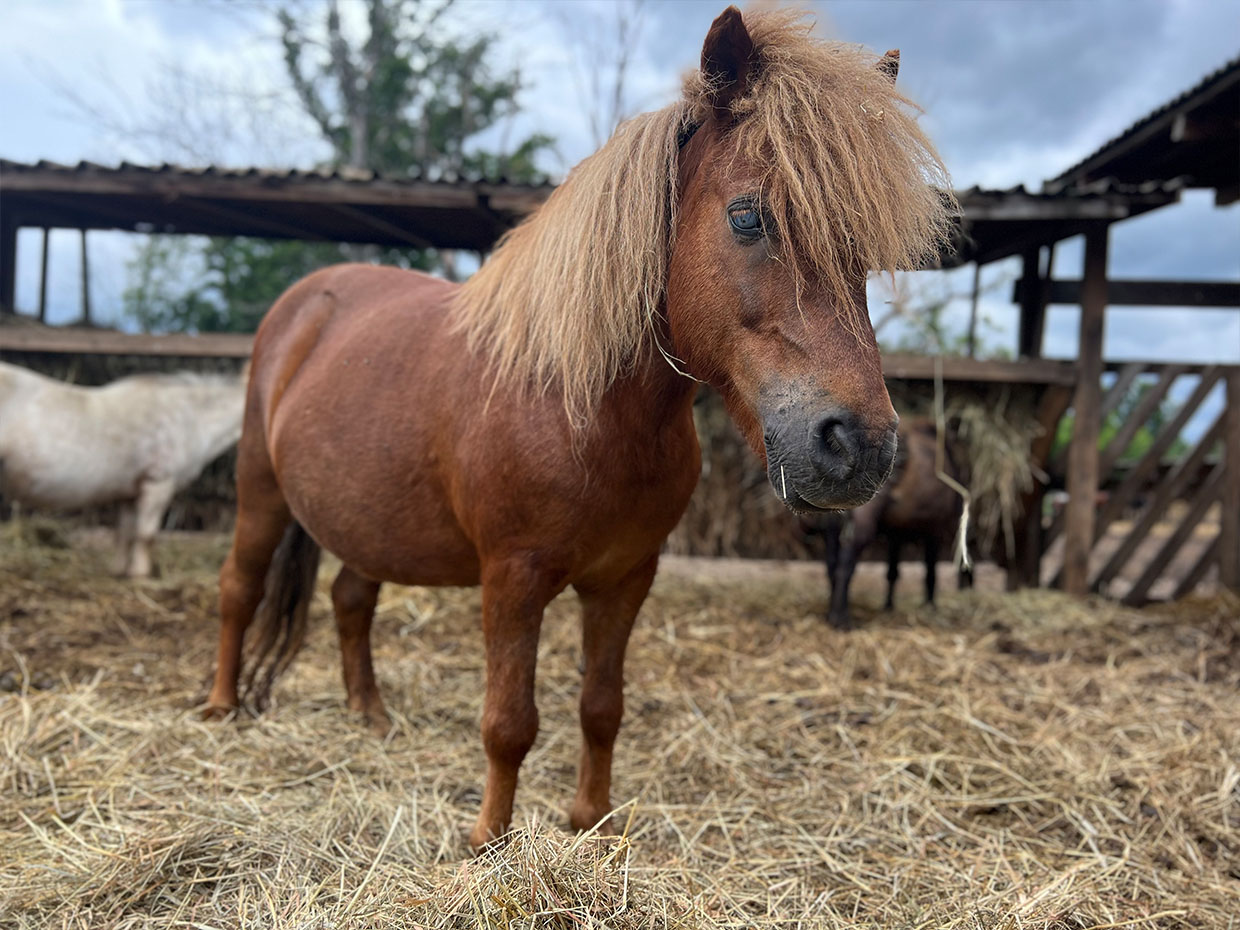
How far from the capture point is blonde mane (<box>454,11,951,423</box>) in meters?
1.46

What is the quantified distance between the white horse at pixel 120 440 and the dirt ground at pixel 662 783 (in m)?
0.80

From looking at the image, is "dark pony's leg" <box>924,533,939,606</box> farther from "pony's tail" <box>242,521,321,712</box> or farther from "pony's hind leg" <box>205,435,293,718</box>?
"pony's hind leg" <box>205,435,293,718</box>

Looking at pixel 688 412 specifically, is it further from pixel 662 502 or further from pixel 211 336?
pixel 211 336

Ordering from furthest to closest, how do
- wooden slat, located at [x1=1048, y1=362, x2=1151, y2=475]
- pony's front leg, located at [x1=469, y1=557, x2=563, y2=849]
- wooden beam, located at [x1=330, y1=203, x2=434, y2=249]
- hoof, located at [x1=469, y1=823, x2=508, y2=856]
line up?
wooden beam, located at [x1=330, y1=203, x2=434, y2=249], wooden slat, located at [x1=1048, y1=362, x2=1151, y2=475], hoof, located at [x1=469, y1=823, x2=508, y2=856], pony's front leg, located at [x1=469, y1=557, x2=563, y2=849]

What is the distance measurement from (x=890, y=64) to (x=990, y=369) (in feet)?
14.5

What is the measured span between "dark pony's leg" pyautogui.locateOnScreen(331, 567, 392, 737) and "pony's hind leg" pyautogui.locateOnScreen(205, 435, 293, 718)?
0.32m

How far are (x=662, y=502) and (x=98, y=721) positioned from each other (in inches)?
93.0

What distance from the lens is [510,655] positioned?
201 centimetres

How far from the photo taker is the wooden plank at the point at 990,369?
5535 millimetres

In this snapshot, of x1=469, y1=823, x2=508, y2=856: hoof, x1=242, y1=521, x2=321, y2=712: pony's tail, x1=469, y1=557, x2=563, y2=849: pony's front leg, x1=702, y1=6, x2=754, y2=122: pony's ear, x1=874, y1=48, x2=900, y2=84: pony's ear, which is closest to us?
x1=702, y1=6, x2=754, y2=122: pony's ear

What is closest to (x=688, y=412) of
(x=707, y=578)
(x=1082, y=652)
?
(x=1082, y=652)

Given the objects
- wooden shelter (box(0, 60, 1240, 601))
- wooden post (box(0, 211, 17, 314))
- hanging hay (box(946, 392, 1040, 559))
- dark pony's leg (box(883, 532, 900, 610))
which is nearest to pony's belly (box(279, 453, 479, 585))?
wooden shelter (box(0, 60, 1240, 601))

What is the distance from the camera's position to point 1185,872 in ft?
7.20

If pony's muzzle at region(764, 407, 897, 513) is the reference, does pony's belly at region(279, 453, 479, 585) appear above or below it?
below
